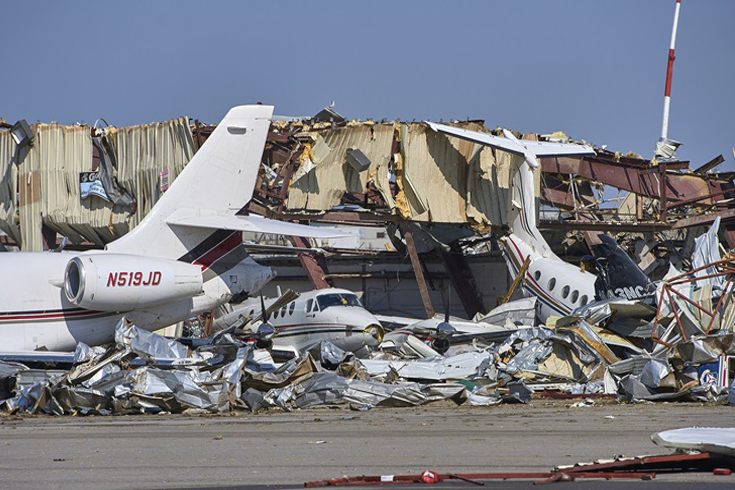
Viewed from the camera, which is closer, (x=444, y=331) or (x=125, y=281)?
(x=125, y=281)

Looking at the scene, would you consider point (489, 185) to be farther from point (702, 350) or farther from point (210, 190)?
point (702, 350)

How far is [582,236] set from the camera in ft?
127

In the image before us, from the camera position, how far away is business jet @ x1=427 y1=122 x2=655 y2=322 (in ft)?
74.0

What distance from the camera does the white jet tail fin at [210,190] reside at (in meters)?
18.9

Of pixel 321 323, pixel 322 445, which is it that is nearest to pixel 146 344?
pixel 322 445

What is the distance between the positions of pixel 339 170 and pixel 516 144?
6162 millimetres

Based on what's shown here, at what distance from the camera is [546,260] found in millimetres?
29172

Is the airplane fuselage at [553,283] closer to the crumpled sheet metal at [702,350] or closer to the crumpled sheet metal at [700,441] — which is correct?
the crumpled sheet metal at [702,350]

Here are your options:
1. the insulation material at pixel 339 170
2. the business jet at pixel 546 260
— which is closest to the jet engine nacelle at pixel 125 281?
the business jet at pixel 546 260

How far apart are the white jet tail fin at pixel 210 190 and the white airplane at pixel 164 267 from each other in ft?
0.07

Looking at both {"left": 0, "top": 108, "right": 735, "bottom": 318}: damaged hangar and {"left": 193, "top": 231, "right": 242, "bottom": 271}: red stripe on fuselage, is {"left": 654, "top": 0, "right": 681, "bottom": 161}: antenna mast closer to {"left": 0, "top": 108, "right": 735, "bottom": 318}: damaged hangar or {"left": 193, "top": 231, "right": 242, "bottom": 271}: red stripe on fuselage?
{"left": 0, "top": 108, "right": 735, "bottom": 318}: damaged hangar

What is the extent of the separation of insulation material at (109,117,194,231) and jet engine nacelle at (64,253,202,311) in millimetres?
16849

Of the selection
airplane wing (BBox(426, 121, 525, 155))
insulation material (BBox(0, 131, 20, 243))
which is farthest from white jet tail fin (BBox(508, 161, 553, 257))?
insulation material (BBox(0, 131, 20, 243))

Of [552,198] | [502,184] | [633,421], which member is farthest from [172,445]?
[552,198]
